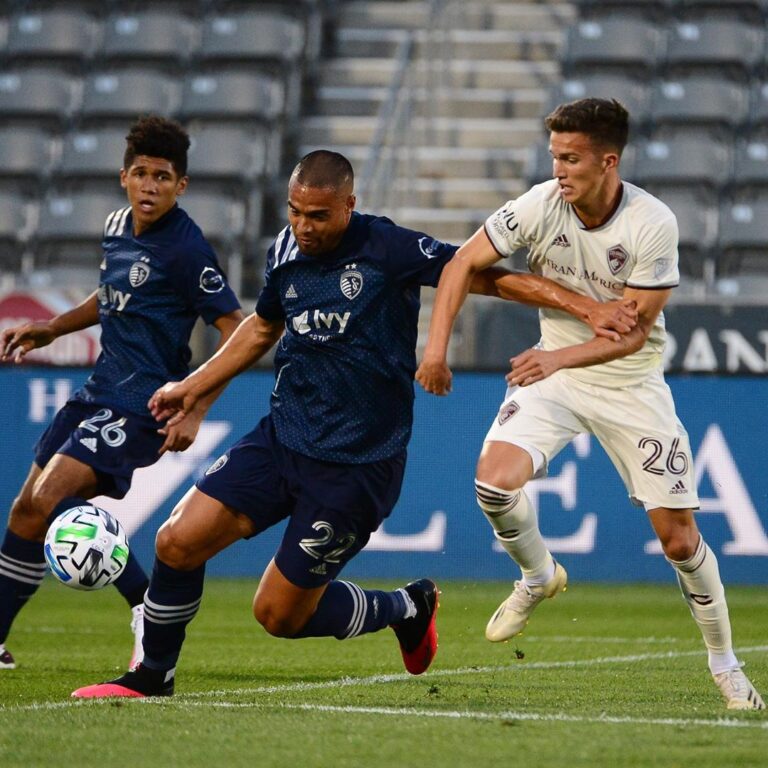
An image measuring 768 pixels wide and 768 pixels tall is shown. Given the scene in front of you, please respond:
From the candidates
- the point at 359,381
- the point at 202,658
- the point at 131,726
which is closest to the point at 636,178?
the point at 202,658

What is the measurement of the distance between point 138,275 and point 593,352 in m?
2.22

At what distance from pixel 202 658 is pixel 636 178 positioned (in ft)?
28.3

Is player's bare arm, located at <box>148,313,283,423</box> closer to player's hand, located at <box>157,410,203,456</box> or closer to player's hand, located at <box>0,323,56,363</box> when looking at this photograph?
player's hand, located at <box>157,410,203,456</box>

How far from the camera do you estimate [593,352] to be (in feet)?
18.5

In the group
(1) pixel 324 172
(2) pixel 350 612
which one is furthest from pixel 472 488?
(1) pixel 324 172

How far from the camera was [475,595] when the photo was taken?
1102 centimetres

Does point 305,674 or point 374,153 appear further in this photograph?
point 374,153

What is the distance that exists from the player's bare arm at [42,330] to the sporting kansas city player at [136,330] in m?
0.31

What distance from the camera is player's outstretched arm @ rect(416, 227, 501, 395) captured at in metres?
5.32

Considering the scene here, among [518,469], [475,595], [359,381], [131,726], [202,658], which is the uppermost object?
[359,381]

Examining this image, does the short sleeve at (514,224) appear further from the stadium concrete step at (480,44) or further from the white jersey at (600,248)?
the stadium concrete step at (480,44)

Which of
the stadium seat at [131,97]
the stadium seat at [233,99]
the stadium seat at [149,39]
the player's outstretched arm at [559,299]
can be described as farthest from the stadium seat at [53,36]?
the player's outstretched arm at [559,299]

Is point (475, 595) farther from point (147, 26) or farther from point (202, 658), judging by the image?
point (147, 26)

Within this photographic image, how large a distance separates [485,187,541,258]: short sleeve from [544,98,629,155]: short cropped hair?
0.34 m
